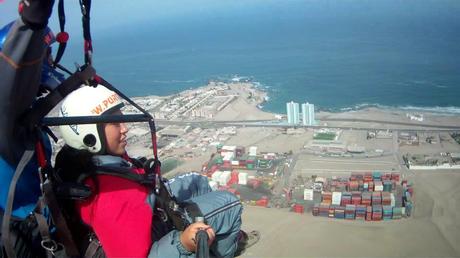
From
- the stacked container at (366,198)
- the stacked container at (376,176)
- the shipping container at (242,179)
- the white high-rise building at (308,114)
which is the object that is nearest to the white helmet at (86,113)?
Answer: the stacked container at (366,198)

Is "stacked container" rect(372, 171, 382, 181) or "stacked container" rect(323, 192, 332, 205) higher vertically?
"stacked container" rect(372, 171, 382, 181)

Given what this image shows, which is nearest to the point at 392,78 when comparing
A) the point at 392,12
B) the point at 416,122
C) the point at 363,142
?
the point at 416,122

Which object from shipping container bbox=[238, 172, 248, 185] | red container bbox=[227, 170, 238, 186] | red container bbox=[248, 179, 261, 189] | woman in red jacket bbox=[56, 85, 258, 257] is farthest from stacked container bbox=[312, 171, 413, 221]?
woman in red jacket bbox=[56, 85, 258, 257]

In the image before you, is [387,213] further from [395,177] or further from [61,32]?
[61,32]

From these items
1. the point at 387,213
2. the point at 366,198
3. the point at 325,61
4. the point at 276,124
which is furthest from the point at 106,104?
the point at 325,61

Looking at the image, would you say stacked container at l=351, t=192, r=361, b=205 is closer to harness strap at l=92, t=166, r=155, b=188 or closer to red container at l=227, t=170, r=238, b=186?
red container at l=227, t=170, r=238, b=186

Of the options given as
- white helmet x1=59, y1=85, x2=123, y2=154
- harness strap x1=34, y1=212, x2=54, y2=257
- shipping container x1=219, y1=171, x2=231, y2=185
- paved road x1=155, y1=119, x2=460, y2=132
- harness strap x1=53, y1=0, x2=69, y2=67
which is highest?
harness strap x1=53, y1=0, x2=69, y2=67

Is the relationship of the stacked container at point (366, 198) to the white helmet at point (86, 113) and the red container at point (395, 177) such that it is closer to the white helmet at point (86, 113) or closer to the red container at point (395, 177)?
the red container at point (395, 177)
